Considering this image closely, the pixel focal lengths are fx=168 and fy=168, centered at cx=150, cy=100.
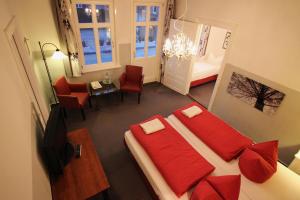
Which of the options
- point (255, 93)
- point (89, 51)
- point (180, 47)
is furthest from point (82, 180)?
point (89, 51)

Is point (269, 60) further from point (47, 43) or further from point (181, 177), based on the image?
point (47, 43)

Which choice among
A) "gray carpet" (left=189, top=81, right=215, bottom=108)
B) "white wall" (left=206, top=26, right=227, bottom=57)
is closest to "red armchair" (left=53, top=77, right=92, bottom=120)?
"gray carpet" (left=189, top=81, right=215, bottom=108)

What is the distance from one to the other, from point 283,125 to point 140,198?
2.84 m

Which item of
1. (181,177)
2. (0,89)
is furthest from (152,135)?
(0,89)

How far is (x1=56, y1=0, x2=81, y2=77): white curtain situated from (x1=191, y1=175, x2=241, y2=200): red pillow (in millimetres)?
3713

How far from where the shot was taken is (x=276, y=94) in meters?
3.07

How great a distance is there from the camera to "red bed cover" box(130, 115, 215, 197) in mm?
2248

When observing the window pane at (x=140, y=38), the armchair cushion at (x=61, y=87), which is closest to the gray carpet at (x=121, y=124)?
the armchair cushion at (x=61, y=87)

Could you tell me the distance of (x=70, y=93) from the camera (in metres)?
4.11

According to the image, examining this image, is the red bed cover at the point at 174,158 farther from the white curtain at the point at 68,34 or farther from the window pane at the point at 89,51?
the window pane at the point at 89,51

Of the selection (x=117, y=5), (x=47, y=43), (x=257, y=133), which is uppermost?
(x=117, y=5)

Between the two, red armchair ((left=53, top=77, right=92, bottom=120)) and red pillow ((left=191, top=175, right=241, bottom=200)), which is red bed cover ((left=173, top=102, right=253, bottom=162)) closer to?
red pillow ((left=191, top=175, right=241, bottom=200))

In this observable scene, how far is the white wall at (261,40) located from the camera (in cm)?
277

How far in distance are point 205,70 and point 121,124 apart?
136 inches
